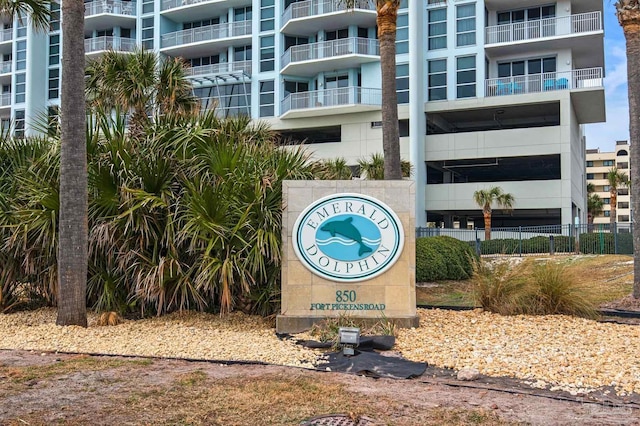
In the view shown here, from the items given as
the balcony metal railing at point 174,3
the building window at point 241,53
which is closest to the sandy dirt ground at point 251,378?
the building window at point 241,53

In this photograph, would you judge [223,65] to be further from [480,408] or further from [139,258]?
[480,408]

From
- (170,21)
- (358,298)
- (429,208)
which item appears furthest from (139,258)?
(170,21)

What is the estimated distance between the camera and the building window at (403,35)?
3412 cm

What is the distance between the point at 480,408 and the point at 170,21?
40288mm

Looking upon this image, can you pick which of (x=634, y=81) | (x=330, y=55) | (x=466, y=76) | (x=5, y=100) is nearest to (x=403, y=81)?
(x=466, y=76)

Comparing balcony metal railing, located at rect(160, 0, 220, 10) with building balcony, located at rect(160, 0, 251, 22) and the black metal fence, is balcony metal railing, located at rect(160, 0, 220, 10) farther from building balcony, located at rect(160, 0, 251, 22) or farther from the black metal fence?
the black metal fence

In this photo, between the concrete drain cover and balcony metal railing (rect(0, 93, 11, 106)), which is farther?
balcony metal railing (rect(0, 93, 11, 106))

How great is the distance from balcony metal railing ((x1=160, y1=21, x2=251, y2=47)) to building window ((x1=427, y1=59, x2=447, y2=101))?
1214cm

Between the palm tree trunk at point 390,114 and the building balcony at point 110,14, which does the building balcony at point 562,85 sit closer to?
the palm tree trunk at point 390,114

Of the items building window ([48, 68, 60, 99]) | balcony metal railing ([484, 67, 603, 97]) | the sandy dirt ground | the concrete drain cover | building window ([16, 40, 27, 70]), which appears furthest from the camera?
building window ([48, 68, 60, 99])

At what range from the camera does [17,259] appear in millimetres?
10180

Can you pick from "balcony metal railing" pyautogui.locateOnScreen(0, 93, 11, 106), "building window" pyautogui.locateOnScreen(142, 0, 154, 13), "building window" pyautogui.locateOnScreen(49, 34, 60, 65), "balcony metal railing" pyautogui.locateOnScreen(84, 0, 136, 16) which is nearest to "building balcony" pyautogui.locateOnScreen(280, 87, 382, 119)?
"building window" pyautogui.locateOnScreen(142, 0, 154, 13)

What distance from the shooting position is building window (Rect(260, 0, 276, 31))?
37531mm

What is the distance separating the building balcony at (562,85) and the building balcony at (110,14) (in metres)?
25.1
